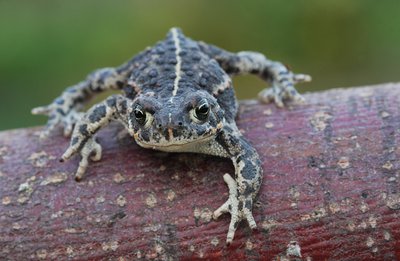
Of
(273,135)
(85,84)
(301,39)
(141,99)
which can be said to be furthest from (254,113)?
(301,39)

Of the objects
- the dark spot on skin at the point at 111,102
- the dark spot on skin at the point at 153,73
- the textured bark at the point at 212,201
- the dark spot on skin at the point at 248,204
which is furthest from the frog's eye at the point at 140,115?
the dark spot on skin at the point at 248,204

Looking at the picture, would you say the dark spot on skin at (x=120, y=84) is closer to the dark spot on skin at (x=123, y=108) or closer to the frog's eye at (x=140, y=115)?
the dark spot on skin at (x=123, y=108)

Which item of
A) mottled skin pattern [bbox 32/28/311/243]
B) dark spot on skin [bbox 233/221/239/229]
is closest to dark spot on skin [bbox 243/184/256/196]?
mottled skin pattern [bbox 32/28/311/243]

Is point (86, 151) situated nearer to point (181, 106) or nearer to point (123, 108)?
point (123, 108)

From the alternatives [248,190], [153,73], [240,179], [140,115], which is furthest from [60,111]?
[248,190]

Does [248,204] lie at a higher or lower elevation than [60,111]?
lower

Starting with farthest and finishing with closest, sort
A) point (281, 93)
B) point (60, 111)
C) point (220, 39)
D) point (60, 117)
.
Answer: point (220, 39)
point (60, 111)
point (60, 117)
point (281, 93)

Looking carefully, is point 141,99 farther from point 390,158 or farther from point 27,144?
point 390,158
